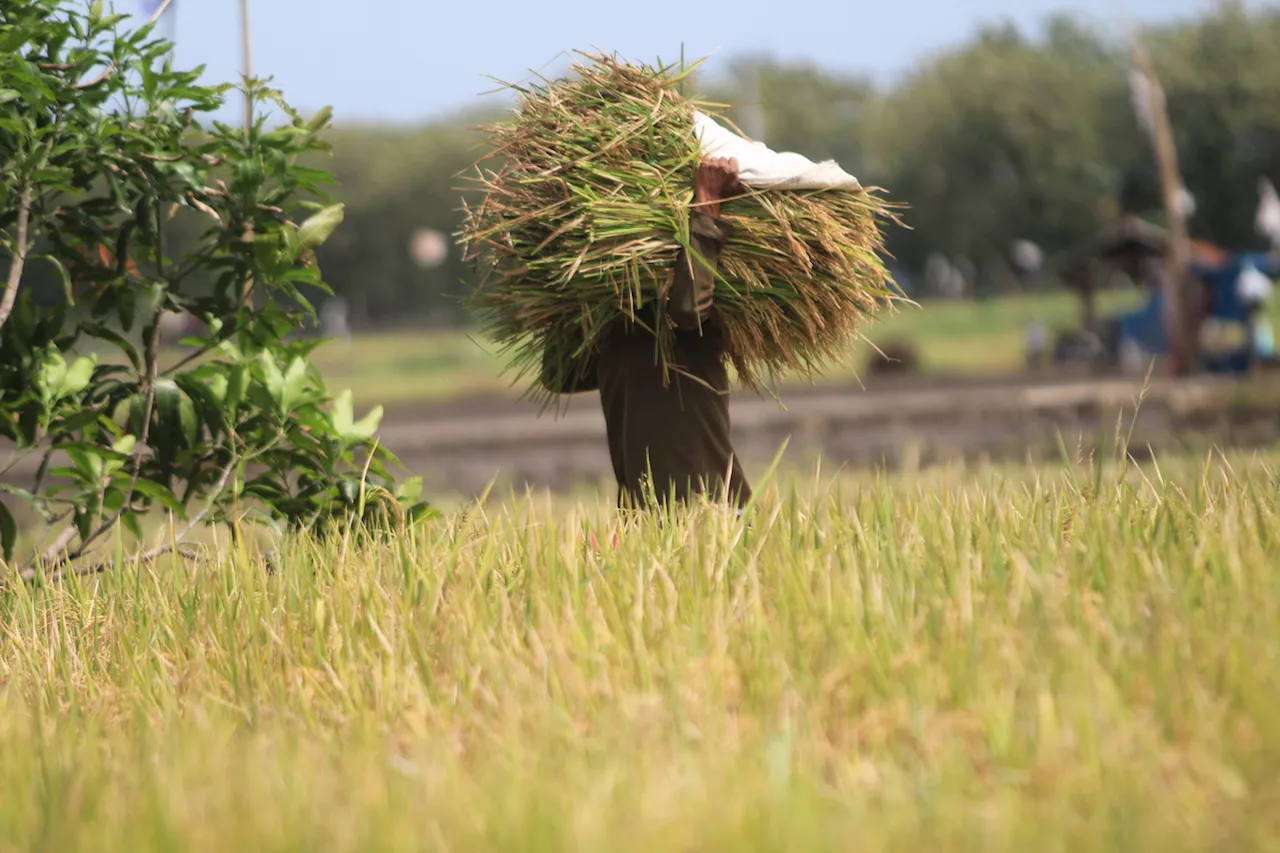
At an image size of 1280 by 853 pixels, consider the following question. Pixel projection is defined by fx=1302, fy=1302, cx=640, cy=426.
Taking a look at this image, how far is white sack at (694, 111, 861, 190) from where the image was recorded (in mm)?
3836

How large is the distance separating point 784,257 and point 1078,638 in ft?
5.46

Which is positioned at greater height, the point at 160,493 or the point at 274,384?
the point at 274,384

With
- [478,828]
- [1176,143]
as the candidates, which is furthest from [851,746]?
[1176,143]

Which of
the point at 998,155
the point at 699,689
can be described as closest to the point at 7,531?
the point at 699,689

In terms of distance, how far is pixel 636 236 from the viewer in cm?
380

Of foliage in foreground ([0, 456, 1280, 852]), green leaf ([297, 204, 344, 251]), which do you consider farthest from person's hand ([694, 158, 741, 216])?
green leaf ([297, 204, 344, 251])

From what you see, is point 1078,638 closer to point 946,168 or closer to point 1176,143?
point 1176,143

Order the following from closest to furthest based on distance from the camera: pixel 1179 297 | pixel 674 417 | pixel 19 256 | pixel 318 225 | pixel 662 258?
pixel 662 258 < pixel 674 417 < pixel 19 256 < pixel 318 225 < pixel 1179 297

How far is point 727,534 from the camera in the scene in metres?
3.43

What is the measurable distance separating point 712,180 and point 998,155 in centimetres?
5434

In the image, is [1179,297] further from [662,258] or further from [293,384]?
[293,384]

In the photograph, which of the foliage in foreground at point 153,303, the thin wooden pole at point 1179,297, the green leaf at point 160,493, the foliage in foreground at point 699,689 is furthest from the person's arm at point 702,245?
the thin wooden pole at point 1179,297

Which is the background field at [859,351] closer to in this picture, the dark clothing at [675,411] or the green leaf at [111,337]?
the green leaf at [111,337]

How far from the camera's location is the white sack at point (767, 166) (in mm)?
3836
